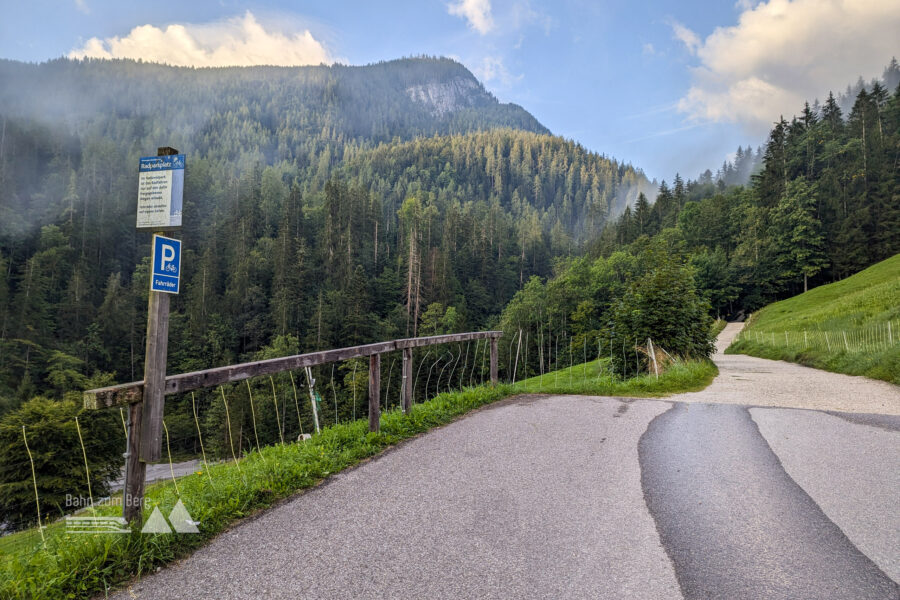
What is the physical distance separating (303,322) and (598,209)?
134566mm

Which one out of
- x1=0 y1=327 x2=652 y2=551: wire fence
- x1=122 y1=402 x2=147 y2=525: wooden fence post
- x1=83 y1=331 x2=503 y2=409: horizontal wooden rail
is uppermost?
x1=83 y1=331 x2=503 y2=409: horizontal wooden rail

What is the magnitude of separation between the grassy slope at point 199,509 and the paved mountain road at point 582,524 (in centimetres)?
17

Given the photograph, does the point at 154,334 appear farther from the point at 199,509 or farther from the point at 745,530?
the point at 745,530

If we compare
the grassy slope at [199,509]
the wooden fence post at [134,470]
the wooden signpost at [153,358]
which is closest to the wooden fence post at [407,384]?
the grassy slope at [199,509]

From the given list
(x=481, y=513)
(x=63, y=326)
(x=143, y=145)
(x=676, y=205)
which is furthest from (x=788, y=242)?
(x=143, y=145)

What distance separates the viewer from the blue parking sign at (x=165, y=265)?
10.2ft

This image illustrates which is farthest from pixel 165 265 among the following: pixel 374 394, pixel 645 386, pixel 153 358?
pixel 645 386

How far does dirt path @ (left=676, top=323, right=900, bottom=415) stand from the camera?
890 cm

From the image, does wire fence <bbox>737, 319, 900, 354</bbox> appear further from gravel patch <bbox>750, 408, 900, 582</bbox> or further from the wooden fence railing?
the wooden fence railing

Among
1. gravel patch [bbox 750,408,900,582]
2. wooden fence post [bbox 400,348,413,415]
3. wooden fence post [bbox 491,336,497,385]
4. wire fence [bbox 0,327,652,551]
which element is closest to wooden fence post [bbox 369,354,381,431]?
wire fence [bbox 0,327,652,551]

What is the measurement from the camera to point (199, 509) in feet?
11.3

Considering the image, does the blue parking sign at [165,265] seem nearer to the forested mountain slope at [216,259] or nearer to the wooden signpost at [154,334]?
Result: the wooden signpost at [154,334]

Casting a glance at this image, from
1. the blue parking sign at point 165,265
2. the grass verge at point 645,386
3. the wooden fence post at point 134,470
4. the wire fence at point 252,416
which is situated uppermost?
the blue parking sign at point 165,265

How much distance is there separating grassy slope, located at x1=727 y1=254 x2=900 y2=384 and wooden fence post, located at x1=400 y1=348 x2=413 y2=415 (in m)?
12.7
